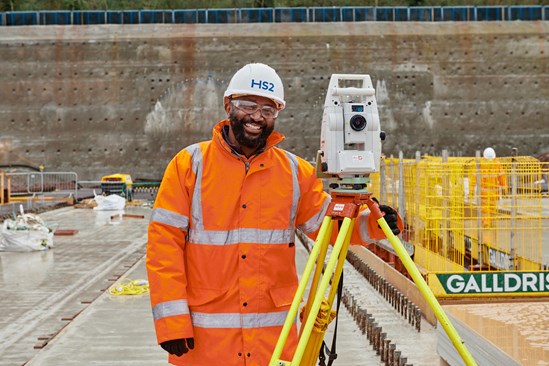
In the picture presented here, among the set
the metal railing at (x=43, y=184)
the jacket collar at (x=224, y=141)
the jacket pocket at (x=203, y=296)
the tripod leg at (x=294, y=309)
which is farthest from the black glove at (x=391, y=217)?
the metal railing at (x=43, y=184)

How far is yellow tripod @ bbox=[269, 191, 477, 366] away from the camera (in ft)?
9.09

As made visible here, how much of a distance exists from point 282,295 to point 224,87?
3242 centimetres

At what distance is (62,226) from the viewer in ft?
54.2

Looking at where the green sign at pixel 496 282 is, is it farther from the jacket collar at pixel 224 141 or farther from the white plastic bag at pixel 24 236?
the white plastic bag at pixel 24 236

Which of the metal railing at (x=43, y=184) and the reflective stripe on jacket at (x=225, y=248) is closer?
the reflective stripe on jacket at (x=225, y=248)

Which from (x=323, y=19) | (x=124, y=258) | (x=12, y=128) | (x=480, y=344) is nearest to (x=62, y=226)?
(x=124, y=258)

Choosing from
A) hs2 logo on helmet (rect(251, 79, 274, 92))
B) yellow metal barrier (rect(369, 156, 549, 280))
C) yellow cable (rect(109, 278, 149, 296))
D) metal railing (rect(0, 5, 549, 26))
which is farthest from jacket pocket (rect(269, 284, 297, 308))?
metal railing (rect(0, 5, 549, 26))

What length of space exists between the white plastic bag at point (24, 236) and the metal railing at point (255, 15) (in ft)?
83.2

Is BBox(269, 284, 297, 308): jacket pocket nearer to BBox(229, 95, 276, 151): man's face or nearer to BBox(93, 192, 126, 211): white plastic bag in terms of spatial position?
BBox(229, 95, 276, 151): man's face

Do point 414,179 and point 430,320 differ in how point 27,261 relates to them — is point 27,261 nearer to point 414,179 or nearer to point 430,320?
point 414,179

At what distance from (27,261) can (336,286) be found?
8593 mm

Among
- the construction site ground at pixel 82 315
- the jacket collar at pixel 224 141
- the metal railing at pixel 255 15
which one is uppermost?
the metal railing at pixel 255 15

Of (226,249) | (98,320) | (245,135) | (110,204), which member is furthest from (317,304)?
(110,204)

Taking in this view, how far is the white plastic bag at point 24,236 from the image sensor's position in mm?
11805
